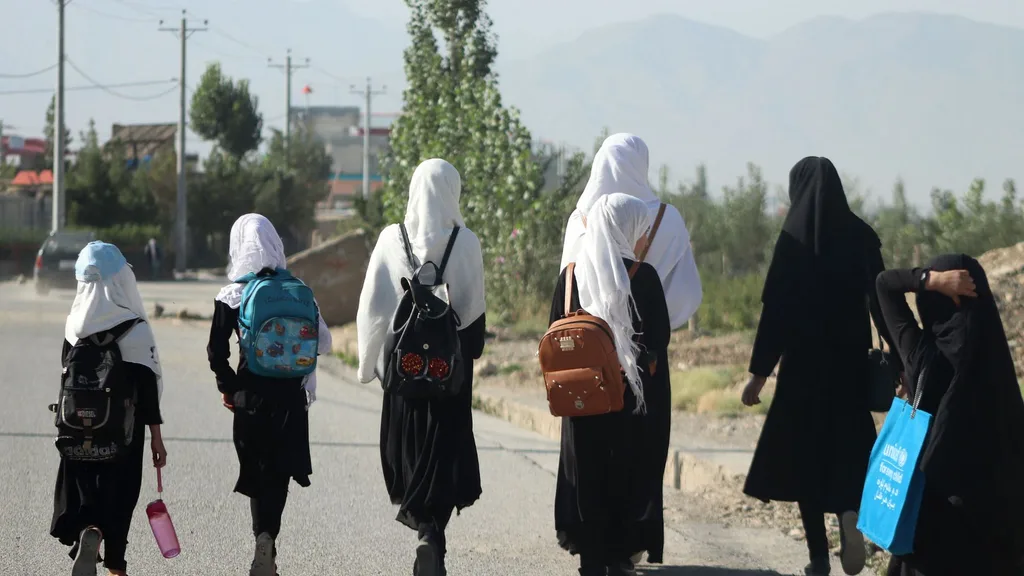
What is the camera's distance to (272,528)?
216 inches

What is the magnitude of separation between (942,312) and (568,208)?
14.7 metres

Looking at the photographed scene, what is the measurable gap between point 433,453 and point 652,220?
1.37 meters

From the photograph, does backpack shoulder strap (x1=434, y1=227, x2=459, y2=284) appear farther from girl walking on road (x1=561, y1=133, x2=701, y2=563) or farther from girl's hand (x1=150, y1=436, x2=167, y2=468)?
girl's hand (x1=150, y1=436, x2=167, y2=468)

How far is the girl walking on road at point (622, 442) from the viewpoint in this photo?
5262 mm

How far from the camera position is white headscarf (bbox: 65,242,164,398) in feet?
16.7

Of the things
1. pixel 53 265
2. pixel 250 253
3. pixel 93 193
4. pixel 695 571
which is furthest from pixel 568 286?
pixel 93 193

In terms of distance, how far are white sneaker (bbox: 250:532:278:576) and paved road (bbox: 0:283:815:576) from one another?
0.48m

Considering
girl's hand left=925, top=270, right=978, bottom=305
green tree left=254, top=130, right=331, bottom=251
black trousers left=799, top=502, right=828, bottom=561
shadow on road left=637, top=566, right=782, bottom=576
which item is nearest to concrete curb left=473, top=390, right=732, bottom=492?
shadow on road left=637, top=566, right=782, bottom=576

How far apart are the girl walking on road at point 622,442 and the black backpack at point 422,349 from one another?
53cm

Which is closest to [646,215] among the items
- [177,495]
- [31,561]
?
[31,561]

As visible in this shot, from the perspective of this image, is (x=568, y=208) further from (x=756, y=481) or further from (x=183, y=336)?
(x=756, y=481)

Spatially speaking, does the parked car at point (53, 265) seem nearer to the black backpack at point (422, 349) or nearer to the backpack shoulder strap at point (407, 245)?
the backpack shoulder strap at point (407, 245)

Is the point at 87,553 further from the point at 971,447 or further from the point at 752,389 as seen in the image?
the point at 971,447

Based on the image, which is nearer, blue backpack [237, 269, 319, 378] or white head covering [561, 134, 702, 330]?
blue backpack [237, 269, 319, 378]
